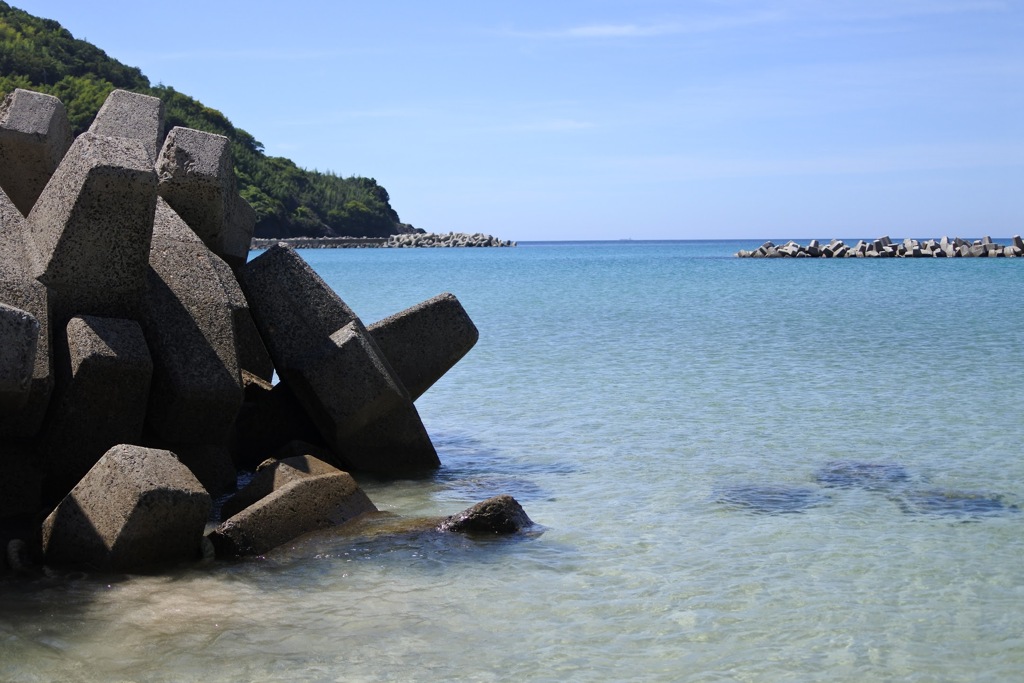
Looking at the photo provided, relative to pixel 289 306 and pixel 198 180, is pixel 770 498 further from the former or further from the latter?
pixel 198 180

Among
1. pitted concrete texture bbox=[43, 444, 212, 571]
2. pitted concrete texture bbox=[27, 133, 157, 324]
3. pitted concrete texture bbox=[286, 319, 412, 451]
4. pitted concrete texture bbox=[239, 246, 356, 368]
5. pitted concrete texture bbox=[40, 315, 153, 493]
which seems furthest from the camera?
pitted concrete texture bbox=[239, 246, 356, 368]

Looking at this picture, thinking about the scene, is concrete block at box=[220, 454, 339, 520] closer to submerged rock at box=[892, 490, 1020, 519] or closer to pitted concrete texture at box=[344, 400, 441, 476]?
pitted concrete texture at box=[344, 400, 441, 476]

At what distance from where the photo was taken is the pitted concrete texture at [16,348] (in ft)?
13.5

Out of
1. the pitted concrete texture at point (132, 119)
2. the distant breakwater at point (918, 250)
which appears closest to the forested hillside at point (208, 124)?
the distant breakwater at point (918, 250)

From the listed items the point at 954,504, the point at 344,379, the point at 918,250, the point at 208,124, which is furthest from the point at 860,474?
the point at 208,124

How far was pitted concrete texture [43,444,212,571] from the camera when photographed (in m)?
4.58

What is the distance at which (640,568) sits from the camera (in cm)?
500

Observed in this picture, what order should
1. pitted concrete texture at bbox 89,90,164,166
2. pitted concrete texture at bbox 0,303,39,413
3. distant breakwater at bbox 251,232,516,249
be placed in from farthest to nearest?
distant breakwater at bbox 251,232,516,249, pitted concrete texture at bbox 89,90,164,166, pitted concrete texture at bbox 0,303,39,413

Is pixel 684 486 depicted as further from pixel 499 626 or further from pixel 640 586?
pixel 499 626

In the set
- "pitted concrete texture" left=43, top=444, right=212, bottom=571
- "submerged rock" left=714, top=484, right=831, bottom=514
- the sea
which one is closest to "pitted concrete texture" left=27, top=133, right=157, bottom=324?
"pitted concrete texture" left=43, top=444, right=212, bottom=571

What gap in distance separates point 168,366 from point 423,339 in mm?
2079

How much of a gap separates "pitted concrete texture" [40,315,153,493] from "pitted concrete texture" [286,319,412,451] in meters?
1.19

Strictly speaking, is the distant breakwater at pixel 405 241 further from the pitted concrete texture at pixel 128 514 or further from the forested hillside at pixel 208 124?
the pitted concrete texture at pixel 128 514

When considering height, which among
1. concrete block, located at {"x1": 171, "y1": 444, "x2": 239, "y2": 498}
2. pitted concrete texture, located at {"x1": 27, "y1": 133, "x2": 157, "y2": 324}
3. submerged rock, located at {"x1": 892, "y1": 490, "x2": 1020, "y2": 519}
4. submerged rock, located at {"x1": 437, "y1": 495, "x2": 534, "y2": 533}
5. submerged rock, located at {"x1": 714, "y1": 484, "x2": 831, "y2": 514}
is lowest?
submerged rock, located at {"x1": 714, "y1": 484, "x2": 831, "y2": 514}
